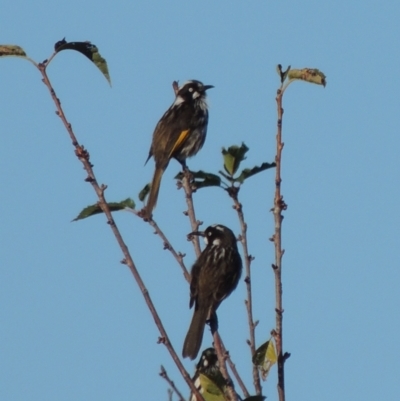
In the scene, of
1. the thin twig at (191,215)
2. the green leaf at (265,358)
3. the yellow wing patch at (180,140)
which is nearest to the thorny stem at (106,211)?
the green leaf at (265,358)

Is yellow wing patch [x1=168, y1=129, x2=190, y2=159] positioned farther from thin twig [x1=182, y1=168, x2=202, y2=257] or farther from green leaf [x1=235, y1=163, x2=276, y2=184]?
green leaf [x1=235, y1=163, x2=276, y2=184]

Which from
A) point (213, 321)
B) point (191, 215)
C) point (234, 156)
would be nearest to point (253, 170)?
point (234, 156)

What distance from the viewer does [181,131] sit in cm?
994

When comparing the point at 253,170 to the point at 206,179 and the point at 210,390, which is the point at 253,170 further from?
the point at 210,390

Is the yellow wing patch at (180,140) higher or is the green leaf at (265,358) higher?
the yellow wing patch at (180,140)

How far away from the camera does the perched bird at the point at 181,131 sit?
975 cm

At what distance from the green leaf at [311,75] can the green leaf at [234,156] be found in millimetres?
866

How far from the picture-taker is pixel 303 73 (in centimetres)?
497

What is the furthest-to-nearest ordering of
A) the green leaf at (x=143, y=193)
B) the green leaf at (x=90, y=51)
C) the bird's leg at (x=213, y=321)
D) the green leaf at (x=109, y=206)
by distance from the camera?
the bird's leg at (x=213, y=321)
the green leaf at (x=143, y=193)
the green leaf at (x=109, y=206)
the green leaf at (x=90, y=51)

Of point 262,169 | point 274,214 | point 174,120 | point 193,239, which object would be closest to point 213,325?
point 193,239

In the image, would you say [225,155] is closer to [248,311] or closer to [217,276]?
[248,311]

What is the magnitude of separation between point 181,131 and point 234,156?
167 inches

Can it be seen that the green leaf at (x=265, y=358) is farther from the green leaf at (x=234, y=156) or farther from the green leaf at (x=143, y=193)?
the green leaf at (x=143, y=193)

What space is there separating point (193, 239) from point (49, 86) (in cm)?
159
